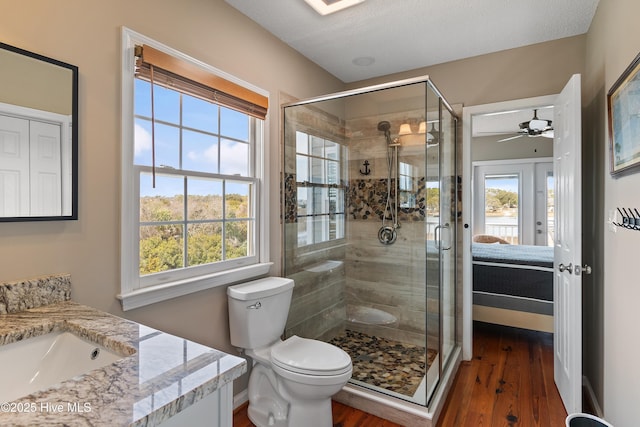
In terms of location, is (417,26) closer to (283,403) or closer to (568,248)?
(568,248)

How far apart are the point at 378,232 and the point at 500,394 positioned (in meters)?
1.51

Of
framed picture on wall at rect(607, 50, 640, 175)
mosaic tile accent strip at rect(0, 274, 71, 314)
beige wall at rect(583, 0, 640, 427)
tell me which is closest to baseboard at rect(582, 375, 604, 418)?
beige wall at rect(583, 0, 640, 427)

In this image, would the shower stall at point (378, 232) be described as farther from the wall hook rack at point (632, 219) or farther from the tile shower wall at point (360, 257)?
the wall hook rack at point (632, 219)

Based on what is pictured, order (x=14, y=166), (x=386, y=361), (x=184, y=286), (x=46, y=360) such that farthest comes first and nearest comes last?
(x=386, y=361) → (x=184, y=286) → (x=14, y=166) → (x=46, y=360)

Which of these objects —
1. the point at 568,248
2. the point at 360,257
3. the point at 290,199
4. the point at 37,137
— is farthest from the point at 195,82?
the point at 568,248

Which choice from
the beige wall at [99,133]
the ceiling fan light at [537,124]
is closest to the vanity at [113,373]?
the beige wall at [99,133]

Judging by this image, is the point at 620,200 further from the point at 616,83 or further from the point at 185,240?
the point at 185,240

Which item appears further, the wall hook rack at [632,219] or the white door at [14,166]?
the wall hook rack at [632,219]

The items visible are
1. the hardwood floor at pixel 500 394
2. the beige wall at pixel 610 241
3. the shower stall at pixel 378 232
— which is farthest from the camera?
the shower stall at pixel 378 232

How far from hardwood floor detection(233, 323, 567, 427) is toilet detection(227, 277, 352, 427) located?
22cm

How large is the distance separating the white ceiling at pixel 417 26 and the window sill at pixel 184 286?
5.44 feet

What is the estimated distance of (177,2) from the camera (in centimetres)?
183

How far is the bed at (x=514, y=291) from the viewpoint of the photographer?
3139 mm

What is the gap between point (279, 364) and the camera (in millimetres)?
1895
